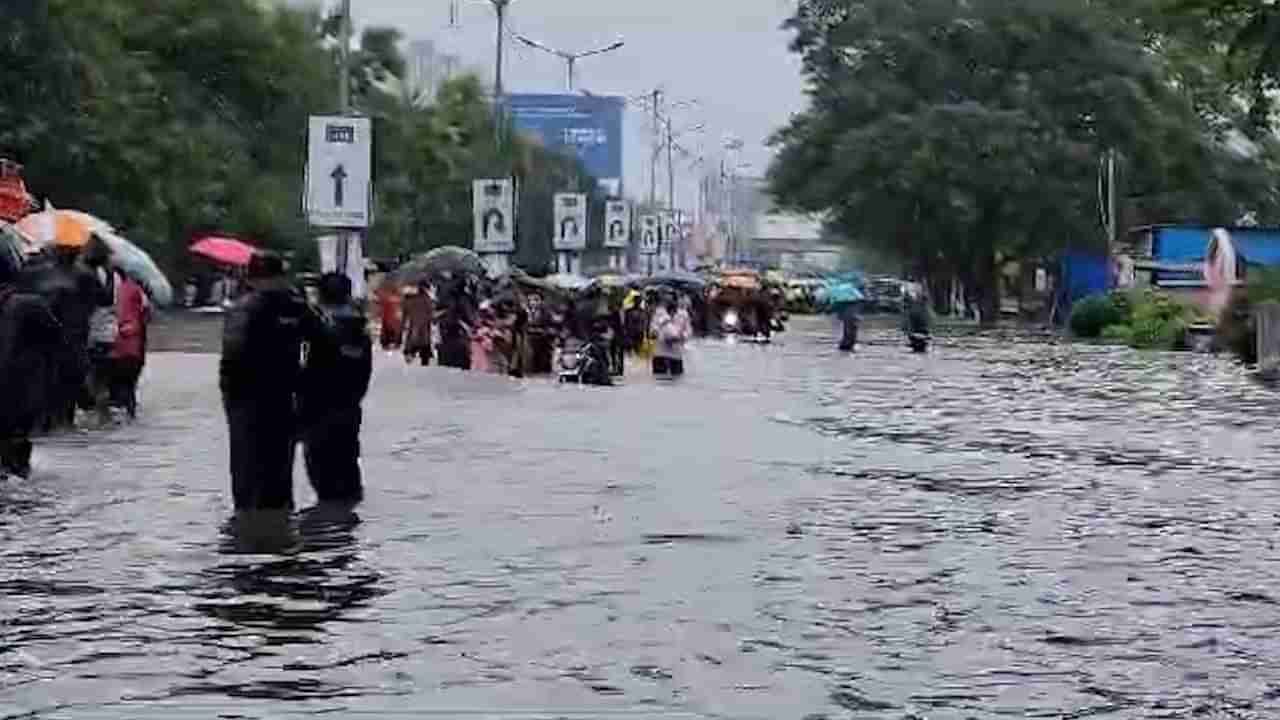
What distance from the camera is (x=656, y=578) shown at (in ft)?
43.0

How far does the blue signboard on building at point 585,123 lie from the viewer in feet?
522

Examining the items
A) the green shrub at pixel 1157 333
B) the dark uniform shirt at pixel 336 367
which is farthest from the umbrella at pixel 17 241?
the green shrub at pixel 1157 333

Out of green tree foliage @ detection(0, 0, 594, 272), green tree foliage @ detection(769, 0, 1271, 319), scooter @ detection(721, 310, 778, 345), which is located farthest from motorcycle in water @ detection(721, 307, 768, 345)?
green tree foliage @ detection(769, 0, 1271, 319)

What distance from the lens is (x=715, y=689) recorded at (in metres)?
9.72

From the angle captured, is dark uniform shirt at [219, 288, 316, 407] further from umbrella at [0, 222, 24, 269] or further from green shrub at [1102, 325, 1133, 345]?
green shrub at [1102, 325, 1133, 345]

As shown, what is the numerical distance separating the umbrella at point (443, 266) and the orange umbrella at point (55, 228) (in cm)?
2008

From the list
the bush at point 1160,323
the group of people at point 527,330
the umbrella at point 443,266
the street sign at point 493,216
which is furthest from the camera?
the bush at point 1160,323

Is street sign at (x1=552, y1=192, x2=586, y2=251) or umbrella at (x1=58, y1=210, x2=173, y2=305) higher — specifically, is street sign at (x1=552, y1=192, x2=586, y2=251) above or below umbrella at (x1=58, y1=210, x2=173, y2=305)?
above

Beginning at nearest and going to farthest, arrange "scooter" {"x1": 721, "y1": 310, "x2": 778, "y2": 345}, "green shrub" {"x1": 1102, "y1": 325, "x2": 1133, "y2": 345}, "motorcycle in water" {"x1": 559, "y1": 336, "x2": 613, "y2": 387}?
"motorcycle in water" {"x1": 559, "y1": 336, "x2": 613, "y2": 387}, "green shrub" {"x1": 1102, "y1": 325, "x2": 1133, "y2": 345}, "scooter" {"x1": 721, "y1": 310, "x2": 778, "y2": 345}

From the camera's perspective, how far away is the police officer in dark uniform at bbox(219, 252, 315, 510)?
15.0 metres

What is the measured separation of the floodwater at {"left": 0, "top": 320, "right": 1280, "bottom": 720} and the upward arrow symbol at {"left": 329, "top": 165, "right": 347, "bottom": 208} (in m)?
8.84

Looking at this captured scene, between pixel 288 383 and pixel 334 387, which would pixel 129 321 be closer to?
pixel 334 387

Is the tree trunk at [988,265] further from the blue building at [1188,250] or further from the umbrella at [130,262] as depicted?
the umbrella at [130,262]

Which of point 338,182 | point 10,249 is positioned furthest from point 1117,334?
→ point 10,249
